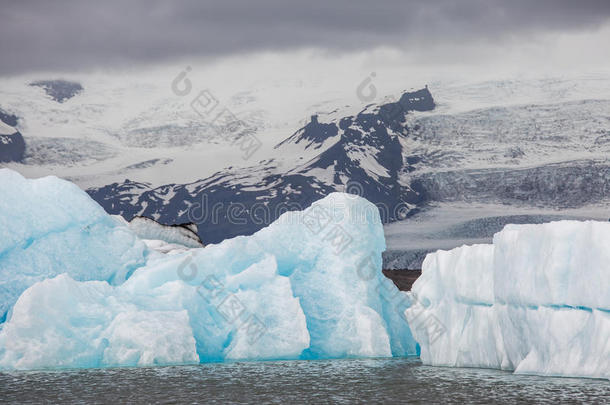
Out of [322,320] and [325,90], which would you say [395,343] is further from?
[325,90]

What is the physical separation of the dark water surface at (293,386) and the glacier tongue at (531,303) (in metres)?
0.65

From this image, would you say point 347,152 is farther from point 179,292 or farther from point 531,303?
point 531,303

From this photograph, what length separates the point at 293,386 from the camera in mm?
21891

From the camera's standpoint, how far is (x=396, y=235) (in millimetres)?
105562

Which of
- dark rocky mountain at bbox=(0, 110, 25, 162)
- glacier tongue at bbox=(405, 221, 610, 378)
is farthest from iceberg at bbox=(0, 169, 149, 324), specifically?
dark rocky mountain at bbox=(0, 110, 25, 162)

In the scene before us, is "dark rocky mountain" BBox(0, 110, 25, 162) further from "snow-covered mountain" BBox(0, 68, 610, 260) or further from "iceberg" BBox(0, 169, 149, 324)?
"iceberg" BBox(0, 169, 149, 324)

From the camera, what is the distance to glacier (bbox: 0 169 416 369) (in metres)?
26.4

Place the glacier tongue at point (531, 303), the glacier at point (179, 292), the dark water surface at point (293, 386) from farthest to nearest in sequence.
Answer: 1. the glacier at point (179, 292)
2. the glacier tongue at point (531, 303)
3. the dark water surface at point (293, 386)

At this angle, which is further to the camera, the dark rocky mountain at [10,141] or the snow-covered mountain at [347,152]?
the dark rocky mountain at [10,141]

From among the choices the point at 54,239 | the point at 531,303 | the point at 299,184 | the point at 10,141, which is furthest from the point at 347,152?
the point at 531,303

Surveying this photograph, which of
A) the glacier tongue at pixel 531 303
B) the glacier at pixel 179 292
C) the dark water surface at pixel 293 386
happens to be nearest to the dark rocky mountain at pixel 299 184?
the glacier at pixel 179 292

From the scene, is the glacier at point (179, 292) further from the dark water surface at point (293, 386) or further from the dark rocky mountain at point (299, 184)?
the dark rocky mountain at point (299, 184)

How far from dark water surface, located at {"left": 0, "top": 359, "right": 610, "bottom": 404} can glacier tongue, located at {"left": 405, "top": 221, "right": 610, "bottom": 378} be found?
2.12ft

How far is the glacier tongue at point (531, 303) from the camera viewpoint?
20.3m
